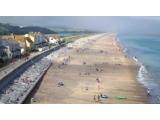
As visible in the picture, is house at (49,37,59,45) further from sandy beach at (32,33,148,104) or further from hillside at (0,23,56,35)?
hillside at (0,23,56,35)

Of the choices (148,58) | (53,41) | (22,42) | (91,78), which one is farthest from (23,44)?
(148,58)

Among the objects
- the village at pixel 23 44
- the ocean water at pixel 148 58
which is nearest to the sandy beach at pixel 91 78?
the ocean water at pixel 148 58

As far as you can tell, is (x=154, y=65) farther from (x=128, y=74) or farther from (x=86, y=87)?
(x=86, y=87)

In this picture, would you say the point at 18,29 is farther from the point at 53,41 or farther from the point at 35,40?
the point at 53,41

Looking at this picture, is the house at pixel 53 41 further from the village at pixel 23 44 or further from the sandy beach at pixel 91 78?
the sandy beach at pixel 91 78

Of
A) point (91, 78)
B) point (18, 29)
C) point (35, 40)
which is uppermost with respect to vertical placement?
point (18, 29)

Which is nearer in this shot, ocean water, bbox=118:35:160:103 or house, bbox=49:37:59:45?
ocean water, bbox=118:35:160:103

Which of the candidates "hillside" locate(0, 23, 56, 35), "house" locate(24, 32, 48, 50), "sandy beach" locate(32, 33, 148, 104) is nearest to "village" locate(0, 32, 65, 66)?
"house" locate(24, 32, 48, 50)
